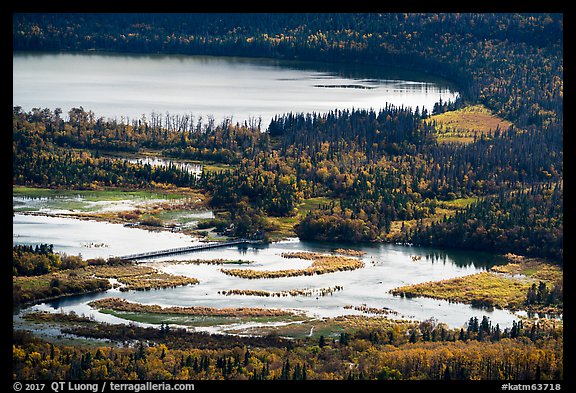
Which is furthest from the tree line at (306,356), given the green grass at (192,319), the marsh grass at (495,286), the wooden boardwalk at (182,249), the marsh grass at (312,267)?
the wooden boardwalk at (182,249)

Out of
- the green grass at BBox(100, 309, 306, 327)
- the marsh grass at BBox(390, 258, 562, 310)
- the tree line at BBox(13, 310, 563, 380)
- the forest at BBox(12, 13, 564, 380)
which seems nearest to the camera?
the tree line at BBox(13, 310, 563, 380)

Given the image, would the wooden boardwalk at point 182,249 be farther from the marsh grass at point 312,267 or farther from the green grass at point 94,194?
the green grass at point 94,194

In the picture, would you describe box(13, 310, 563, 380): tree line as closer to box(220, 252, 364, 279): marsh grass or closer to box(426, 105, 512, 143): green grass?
box(220, 252, 364, 279): marsh grass

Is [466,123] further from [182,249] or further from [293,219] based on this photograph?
[182,249]

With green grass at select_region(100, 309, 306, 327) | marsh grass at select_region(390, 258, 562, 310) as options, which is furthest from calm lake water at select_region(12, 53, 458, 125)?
green grass at select_region(100, 309, 306, 327)

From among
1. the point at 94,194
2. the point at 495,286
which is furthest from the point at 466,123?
the point at 495,286
